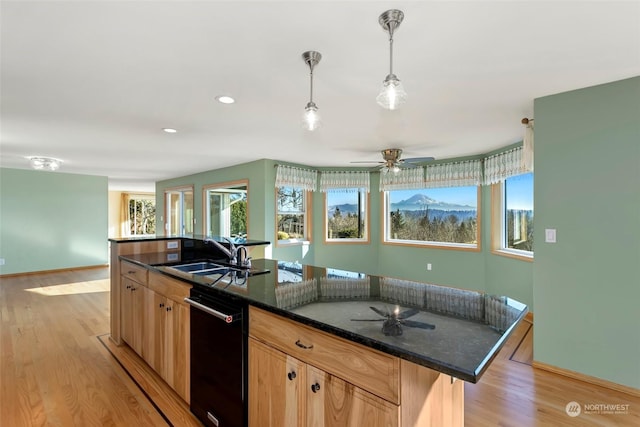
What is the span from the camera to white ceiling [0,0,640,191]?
1513 mm

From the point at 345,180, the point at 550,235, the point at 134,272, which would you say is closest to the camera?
the point at 550,235

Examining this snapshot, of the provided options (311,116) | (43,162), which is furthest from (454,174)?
(43,162)

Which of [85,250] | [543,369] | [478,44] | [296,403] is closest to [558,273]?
[543,369]

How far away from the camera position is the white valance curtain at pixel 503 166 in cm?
389

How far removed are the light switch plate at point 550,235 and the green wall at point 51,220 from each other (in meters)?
8.30

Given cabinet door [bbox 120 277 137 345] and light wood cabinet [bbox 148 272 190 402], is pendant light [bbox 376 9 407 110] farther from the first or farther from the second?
cabinet door [bbox 120 277 137 345]

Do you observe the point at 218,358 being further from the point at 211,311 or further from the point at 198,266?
the point at 198,266

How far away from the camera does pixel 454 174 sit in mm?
5090

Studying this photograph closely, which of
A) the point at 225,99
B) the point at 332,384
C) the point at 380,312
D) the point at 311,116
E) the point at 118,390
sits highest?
the point at 225,99

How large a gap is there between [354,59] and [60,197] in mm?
7514

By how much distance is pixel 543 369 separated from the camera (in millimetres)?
2578

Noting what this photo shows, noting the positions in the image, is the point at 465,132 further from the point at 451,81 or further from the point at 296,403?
the point at 296,403

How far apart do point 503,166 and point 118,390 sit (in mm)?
4788

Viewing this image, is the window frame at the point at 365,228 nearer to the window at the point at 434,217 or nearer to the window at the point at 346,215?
the window at the point at 346,215
